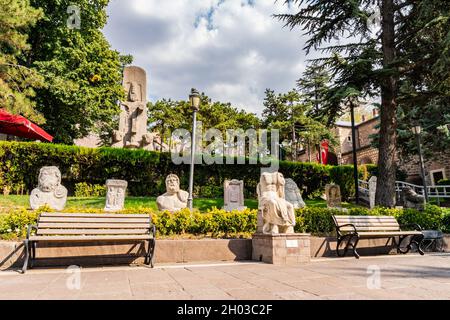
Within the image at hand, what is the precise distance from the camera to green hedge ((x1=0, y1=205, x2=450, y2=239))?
559 centimetres

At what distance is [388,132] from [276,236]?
8572mm

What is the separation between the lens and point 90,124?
1888 cm

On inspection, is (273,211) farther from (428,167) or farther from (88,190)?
(428,167)

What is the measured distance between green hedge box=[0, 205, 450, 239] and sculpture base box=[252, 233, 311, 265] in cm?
127

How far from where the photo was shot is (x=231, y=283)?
3.64 m

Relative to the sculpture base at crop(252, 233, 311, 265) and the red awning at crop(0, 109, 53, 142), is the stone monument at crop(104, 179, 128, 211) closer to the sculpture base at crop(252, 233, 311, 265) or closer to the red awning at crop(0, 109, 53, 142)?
the red awning at crop(0, 109, 53, 142)

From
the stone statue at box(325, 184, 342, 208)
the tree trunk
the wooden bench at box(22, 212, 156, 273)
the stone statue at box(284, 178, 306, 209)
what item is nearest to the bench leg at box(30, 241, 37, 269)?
the wooden bench at box(22, 212, 156, 273)

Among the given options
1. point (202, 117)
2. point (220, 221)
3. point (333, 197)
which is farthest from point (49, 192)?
point (202, 117)

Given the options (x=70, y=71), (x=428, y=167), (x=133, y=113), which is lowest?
(x=428, y=167)

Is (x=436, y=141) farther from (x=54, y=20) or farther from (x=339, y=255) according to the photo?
(x=54, y=20)

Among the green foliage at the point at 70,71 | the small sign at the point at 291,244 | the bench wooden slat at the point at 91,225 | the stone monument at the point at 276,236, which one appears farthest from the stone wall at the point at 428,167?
the bench wooden slat at the point at 91,225
